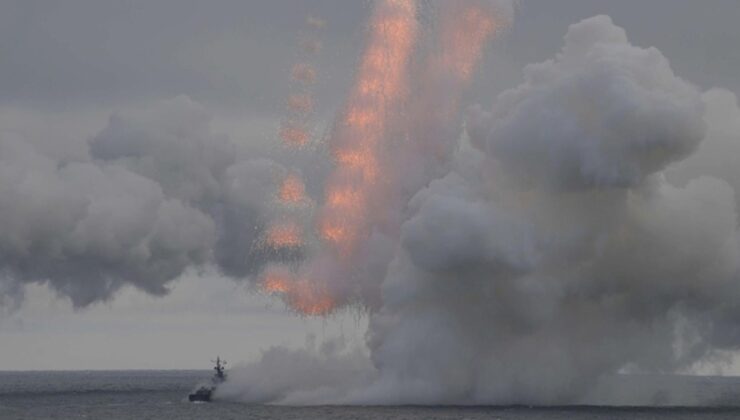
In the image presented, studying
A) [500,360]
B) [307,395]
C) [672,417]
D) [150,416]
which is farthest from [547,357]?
[150,416]

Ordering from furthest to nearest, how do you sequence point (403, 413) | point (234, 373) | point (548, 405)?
point (234, 373) → point (548, 405) → point (403, 413)

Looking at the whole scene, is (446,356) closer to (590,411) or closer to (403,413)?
(403,413)

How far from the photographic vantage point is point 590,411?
525 ft

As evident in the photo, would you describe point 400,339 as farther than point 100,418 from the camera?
No

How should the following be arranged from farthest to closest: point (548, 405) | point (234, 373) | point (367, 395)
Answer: point (234, 373), point (548, 405), point (367, 395)

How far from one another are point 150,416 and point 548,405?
1900 inches

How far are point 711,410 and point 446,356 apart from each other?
152 ft

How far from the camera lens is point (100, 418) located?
156 m

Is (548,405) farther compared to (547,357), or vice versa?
(548,405)

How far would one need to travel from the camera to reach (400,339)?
144375 millimetres

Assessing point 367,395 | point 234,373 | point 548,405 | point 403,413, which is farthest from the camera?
point 234,373

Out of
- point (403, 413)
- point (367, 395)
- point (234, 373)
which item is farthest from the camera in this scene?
point (234, 373)

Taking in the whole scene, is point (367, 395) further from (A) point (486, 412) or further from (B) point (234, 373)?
(B) point (234, 373)

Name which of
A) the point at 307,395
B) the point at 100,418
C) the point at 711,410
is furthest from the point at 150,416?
the point at 711,410
